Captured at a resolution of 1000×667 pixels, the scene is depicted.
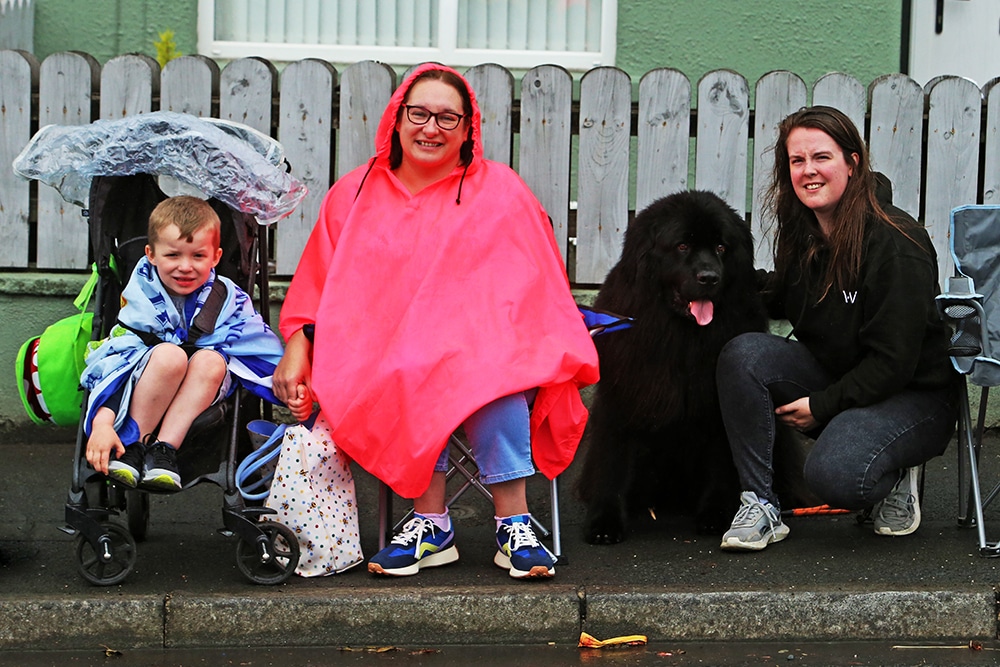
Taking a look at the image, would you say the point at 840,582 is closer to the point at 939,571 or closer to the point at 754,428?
the point at 939,571

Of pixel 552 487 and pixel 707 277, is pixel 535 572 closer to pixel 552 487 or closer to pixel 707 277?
pixel 552 487

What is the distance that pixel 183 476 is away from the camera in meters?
3.74

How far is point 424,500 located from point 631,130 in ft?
8.42

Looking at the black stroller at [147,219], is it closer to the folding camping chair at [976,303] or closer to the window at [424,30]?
the folding camping chair at [976,303]

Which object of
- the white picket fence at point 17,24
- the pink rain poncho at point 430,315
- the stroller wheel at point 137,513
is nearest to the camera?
the pink rain poncho at point 430,315

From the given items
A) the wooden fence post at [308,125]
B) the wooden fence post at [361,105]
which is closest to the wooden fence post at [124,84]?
the wooden fence post at [308,125]

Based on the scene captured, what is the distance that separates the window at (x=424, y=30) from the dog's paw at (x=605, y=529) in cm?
375

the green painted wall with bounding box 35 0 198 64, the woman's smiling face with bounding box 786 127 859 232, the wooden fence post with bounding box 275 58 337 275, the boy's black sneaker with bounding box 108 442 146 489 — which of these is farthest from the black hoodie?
the green painted wall with bounding box 35 0 198 64

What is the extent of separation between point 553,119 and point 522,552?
8.46ft

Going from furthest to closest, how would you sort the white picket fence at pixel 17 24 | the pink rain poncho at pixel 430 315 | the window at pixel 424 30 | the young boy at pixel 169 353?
1. the window at pixel 424 30
2. the white picket fence at pixel 17 24
3. the pink rain poncho at pixel 430 315
4. the young boy at pixel 169 353

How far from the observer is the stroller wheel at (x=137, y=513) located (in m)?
3.99

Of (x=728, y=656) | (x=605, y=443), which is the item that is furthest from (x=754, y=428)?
(x=728, y=656)

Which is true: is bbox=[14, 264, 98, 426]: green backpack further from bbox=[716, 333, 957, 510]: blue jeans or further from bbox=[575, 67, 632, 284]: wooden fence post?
bbox=[575, 67, 632, 284]: wooden fence post

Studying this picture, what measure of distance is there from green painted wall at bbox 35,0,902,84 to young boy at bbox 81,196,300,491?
3508mm
